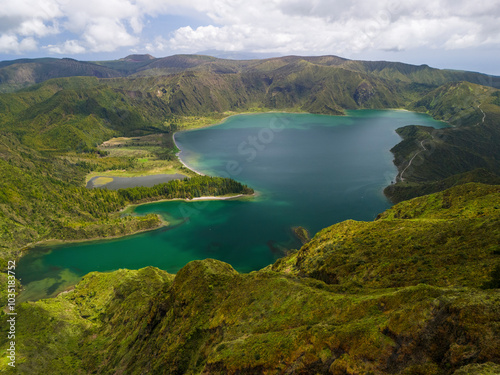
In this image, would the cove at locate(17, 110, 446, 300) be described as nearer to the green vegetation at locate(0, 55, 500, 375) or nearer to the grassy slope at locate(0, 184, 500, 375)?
the green vegetation at locate(0, 55, 500, 375)

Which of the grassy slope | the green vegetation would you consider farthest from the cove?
the grassy slope

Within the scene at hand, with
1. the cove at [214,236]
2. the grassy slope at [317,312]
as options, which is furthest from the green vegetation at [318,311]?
the cove at [214,236]

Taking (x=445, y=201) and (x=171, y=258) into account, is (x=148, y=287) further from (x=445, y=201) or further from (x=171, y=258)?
(x=445, y=201)

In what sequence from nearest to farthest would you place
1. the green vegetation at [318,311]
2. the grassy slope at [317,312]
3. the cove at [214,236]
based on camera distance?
the grassy slope at [317,312] → the green vegetation at [318,311] → the cove at [214,236]

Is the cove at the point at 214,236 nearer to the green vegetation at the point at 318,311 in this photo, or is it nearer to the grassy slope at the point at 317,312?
the green vegetation at the point at 318,311

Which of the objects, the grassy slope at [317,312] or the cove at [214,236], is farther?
the cove at [214,236]

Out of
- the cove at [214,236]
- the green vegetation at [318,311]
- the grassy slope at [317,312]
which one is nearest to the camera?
the grassy slope at [317,312]

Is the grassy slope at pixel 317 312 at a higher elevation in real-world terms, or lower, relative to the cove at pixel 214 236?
higher

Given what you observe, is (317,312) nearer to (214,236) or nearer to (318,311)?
(318,311)
